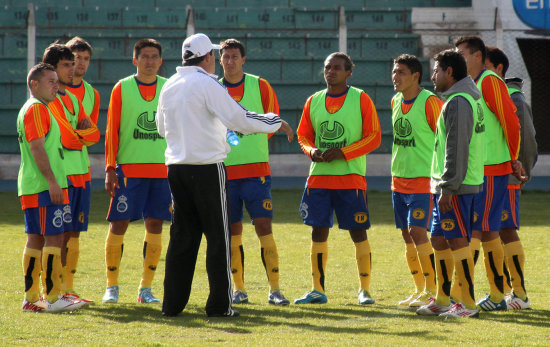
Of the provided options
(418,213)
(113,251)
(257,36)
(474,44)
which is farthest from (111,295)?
(257,36)

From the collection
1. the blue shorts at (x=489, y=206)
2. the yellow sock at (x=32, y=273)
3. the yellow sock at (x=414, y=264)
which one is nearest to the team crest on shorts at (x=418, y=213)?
the yellow sock at (x=414, y=264)

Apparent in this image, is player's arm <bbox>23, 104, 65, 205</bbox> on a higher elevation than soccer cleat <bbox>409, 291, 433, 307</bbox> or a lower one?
higher

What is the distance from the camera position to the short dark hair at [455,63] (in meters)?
5.30

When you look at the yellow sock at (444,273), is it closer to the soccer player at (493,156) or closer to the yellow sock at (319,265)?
the soccer player at (493,156)

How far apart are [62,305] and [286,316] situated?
1.52m

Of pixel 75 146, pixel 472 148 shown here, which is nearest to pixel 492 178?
pixel 472 148

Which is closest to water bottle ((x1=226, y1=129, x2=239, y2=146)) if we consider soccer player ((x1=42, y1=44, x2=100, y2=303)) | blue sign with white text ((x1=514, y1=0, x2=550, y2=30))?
soccer player ((x1=42, y1=44, x2=100, y2=303))

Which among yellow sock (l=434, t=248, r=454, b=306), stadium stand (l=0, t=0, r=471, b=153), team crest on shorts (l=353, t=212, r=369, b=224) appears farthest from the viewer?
stadium stand (l=0, t=0, r=471, b=153)

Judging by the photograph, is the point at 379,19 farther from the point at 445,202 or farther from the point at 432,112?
the point at 445,202

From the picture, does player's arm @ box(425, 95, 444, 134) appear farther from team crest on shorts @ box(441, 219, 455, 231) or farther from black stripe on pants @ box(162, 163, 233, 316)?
black stripe on pants @ box(162, 163, 233, 316)

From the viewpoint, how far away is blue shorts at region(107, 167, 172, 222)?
6234mm

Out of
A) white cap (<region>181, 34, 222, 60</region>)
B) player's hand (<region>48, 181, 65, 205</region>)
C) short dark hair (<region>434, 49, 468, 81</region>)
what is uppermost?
white cap (<region>181, 34, 222, 60</region>)

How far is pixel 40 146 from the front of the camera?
545 centimetres

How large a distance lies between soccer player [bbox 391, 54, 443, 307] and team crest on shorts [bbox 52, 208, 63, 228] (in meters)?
2.47
